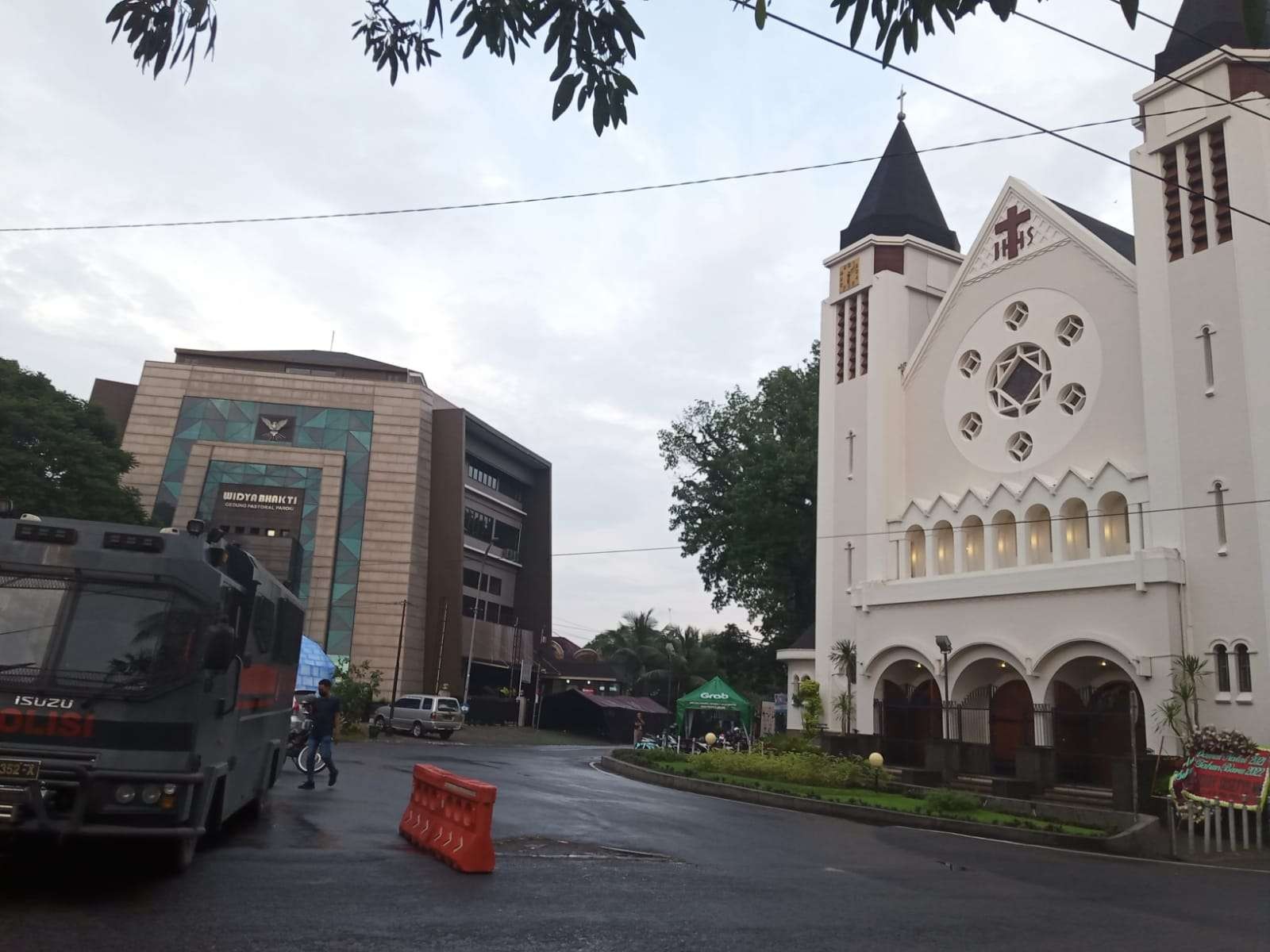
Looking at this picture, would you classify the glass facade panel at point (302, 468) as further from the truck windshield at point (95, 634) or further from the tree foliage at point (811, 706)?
the truck windshield at point (95, 634)

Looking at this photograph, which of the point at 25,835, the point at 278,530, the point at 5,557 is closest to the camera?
the point at 25,835

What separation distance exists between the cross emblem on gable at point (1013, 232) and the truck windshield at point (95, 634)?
26868 mm

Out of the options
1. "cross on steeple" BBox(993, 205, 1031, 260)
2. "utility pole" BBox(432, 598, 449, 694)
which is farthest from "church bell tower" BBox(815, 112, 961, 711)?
"utility pole" BBox(432, 598, 449, 694)

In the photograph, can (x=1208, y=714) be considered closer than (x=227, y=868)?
No

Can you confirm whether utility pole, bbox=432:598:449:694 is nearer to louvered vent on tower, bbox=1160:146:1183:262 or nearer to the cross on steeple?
the cross on steeple

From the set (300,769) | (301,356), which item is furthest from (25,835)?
(301,356)

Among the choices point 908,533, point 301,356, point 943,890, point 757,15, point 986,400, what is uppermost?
point 301,356

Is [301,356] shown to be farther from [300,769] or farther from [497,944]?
[497,944]

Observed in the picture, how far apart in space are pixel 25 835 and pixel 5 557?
1981mm

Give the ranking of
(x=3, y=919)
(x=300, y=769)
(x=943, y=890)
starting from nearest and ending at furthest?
1. (x=3, y=919)
2. (x=943, y=890)
3. (x=300, y=769)

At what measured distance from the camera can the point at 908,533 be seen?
30.7m

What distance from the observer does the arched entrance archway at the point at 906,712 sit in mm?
28125

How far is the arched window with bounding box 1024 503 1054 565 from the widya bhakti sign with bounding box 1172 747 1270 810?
8.83m

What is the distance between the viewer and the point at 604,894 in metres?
8.60
